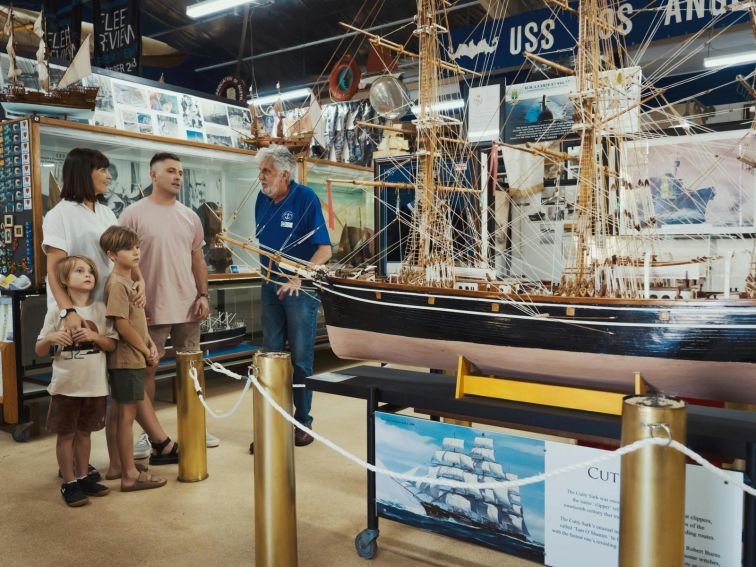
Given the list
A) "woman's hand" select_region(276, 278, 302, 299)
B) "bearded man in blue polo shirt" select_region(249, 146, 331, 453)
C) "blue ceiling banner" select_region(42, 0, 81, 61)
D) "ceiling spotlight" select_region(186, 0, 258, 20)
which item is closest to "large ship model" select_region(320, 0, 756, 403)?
"woman's hand" select_region(276, 278, 302, 299)

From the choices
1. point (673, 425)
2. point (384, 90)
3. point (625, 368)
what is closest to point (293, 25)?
point (384, 90)

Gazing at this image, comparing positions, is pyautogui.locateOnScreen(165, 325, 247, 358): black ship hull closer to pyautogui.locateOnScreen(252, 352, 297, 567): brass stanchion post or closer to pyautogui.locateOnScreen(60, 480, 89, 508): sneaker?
pyautogui.locateOnScreen(60, 480, 89, 508): sneaker

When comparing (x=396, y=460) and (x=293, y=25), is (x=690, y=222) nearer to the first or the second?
(x=396, y=460)

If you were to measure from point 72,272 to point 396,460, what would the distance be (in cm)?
177

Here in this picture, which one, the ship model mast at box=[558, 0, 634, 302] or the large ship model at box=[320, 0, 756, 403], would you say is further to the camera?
the ship model mast at box=[558, 0, 634, 302]

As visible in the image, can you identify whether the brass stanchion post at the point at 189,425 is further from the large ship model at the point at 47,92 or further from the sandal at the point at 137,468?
the large ship model at the point at 47,92

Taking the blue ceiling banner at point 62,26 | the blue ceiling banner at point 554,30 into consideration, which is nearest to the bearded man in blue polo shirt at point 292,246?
the blue ceiling banner at point 554,30

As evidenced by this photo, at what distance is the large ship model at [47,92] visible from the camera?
4.46 metres

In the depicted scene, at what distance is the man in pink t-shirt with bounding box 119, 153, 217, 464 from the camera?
3717 millimetres

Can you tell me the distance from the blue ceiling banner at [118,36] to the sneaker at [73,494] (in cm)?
594

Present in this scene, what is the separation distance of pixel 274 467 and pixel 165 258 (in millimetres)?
1872

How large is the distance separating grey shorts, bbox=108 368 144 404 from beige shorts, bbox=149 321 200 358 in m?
0.53

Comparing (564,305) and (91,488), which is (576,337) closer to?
(564,305)

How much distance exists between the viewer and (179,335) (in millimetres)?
3875
